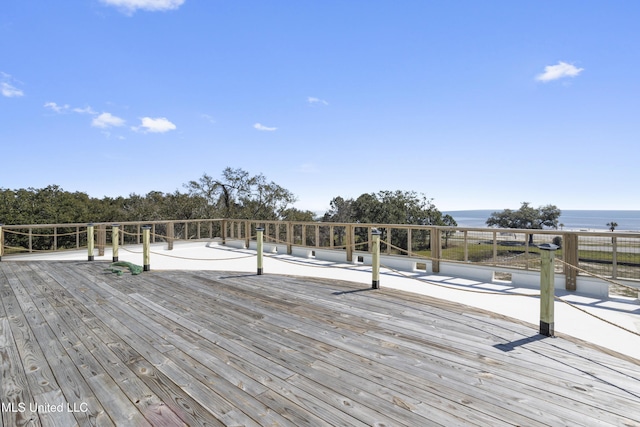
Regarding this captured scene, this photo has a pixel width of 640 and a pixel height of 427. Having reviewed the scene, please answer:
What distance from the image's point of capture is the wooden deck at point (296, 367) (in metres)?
1.64

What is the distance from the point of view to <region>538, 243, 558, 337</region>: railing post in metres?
2.79

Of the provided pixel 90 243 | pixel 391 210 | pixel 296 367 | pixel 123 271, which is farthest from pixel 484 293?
pixel 391 210

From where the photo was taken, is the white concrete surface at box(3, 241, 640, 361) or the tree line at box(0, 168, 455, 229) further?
the tree line at box(0, 168, 455, 229)

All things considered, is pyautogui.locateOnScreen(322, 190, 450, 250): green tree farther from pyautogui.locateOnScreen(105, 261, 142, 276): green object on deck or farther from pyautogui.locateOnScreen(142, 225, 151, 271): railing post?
pyautogui.locateOnScreen(105, 261, 142, 276): green object on deck

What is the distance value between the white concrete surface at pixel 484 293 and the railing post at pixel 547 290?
13 cm

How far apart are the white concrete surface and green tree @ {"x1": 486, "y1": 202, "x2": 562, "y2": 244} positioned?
1917 inches

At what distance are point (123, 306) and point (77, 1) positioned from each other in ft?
26.8

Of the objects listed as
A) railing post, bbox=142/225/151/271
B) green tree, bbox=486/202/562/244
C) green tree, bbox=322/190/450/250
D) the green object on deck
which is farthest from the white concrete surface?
green tree, bbox=486/202/562/244

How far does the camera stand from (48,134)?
15.2m

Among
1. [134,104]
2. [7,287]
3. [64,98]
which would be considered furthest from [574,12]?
[64,98]

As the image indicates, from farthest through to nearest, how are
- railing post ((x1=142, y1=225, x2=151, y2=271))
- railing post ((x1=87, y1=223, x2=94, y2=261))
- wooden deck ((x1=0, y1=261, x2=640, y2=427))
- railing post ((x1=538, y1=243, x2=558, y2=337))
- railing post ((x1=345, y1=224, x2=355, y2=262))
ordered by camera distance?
railing post ((x1=345, y1=224, x2=355, y2=262)), railing post ((x1=87, y1=223, x2=94, y2=261)), railing post ((x1=142, y1=225, x2=151, y2=271)), railing post ((x1=538, y1=243, x2=558, y2=337)), wooden deck ((x1=0, y1=261, x2=640, y2=427))

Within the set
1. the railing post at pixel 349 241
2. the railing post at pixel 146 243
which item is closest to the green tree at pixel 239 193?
the railing post at pixel 349 241

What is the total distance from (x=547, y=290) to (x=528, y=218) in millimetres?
56252

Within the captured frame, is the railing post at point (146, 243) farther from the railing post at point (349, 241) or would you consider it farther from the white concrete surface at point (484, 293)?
the railing post at point (349, 241)
